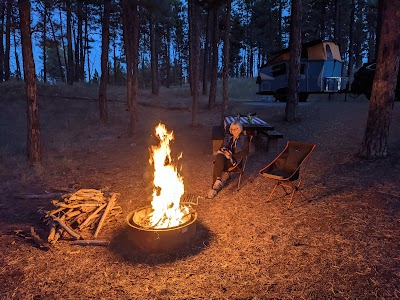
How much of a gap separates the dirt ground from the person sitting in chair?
327 mm

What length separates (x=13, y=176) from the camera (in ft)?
27.1

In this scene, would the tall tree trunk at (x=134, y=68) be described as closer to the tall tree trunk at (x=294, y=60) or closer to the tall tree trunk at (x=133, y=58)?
the tall tree trunk at (x=133, y=58)

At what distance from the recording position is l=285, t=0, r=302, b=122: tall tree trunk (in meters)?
12.6

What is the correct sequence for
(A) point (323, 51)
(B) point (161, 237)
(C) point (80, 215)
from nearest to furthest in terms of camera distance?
(B) point (161, 237) → (C) point (80, 215) → (A) point (323, 51)

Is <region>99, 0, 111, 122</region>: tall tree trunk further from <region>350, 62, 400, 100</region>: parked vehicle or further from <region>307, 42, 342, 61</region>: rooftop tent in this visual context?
<region>350, 62, 400, 100</region>: parked vehicle

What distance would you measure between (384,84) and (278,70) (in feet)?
43.2

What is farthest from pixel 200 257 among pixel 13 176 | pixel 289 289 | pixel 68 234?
pixel 13 176

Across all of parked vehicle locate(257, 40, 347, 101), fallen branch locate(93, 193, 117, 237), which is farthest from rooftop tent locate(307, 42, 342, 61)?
fallen branch locate(93, 193, 117, 237)

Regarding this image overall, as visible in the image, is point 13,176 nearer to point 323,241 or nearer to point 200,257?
point 200,257

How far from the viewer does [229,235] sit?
488 centimetres

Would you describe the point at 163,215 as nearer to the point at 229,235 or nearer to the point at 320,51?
the point at 229,235

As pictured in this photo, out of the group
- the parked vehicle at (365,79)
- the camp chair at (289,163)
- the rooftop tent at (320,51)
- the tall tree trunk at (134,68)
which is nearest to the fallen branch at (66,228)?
the camp chair at (289,163)

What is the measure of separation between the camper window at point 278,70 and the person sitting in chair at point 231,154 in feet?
47.2

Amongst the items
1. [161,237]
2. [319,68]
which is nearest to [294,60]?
[319,68]
